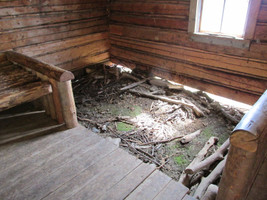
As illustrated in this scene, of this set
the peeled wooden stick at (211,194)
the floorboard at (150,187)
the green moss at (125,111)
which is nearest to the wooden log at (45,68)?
the floorboard at (150,187)

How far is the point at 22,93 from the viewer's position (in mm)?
3164

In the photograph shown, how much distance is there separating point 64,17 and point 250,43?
437 cm

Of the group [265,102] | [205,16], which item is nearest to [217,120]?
[205,16]

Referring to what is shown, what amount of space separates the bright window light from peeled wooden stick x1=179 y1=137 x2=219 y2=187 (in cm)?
226

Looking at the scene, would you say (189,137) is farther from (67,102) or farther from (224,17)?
(224,17)

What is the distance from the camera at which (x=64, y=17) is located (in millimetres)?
5762

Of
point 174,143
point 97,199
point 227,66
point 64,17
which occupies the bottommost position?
point 174,143

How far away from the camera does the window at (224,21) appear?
170 inches

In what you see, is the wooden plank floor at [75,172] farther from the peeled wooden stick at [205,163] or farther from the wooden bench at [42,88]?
the peeled wooden stick at [205,163]

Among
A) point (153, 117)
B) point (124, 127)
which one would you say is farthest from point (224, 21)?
point (124, 127)

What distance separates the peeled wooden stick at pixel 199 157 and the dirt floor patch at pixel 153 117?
0.09 m

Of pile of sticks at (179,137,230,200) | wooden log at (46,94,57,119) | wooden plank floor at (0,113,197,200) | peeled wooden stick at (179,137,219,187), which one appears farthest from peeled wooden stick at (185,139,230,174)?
wooden log at (46,94,57,119)

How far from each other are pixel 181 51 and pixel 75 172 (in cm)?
404

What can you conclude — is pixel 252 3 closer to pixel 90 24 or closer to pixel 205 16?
pixel 205 16
